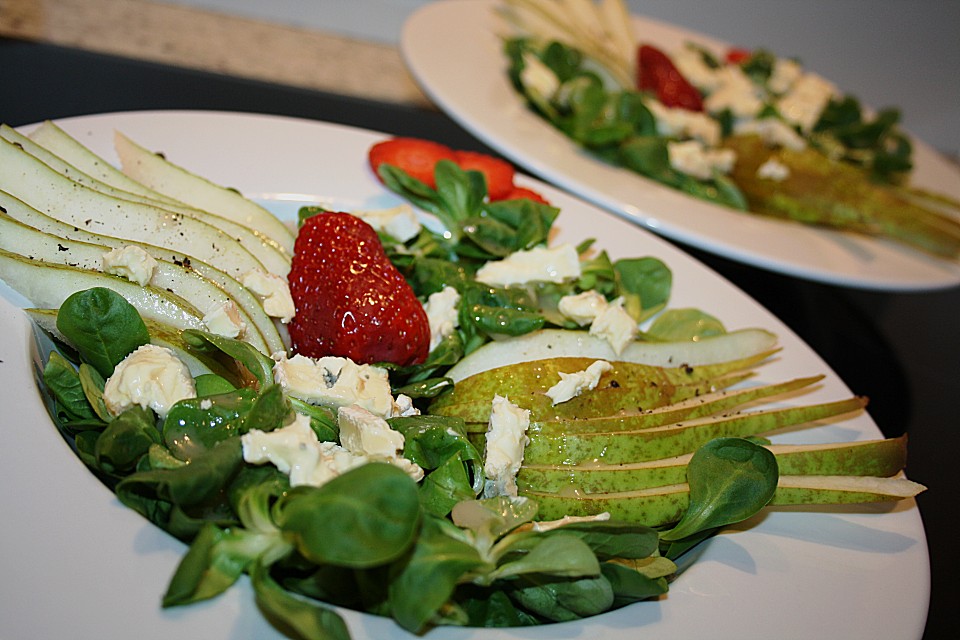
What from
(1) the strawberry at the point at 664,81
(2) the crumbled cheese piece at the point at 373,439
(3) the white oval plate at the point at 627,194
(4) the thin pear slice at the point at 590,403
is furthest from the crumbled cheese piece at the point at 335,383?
(1) the strawberry at the point at 664,81

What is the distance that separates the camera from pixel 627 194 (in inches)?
101

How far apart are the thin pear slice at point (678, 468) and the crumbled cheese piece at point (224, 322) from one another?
0.56 m

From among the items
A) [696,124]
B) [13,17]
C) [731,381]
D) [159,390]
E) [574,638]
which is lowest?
[574,638]

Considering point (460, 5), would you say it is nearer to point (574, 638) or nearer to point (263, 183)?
point (263, 183)

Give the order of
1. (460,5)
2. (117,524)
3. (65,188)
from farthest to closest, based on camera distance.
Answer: (460,5)
(65,188)
(117,524)

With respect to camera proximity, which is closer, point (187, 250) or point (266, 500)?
point (266, 500)

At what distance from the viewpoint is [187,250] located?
5.29 ft

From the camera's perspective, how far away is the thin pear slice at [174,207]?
1577 mm

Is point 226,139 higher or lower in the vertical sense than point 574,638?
higher

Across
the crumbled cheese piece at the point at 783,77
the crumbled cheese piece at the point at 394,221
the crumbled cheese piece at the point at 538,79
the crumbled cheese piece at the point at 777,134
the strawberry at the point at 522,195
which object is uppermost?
the crumbled cheese piece at the point at 783,77

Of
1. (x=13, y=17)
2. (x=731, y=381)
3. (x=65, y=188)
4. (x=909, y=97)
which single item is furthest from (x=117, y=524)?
(x=909, y=97)

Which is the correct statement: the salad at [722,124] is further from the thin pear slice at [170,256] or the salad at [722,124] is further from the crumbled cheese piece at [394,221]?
the thin pear slice at [170,256]

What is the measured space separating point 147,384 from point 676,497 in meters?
0.90

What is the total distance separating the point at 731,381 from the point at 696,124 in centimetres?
182
